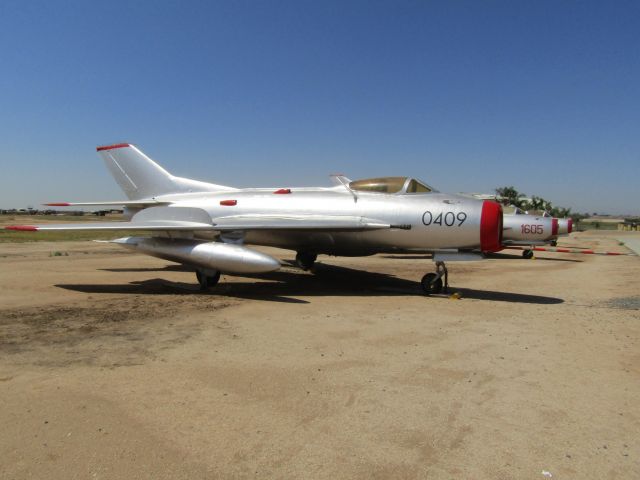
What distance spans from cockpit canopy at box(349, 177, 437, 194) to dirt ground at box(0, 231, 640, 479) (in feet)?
9.14

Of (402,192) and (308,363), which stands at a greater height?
(402,192)

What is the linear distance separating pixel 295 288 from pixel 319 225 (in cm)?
190

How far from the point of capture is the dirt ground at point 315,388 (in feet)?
10.3

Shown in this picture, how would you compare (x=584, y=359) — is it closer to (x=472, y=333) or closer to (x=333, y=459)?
(x=472, y=333)

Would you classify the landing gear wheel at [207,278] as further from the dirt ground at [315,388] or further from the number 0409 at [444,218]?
the number 0409 at [444,218]

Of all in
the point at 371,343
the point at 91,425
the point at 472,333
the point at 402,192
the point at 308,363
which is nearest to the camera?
the point at 91,425

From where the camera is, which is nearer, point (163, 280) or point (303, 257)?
point (163, 280)

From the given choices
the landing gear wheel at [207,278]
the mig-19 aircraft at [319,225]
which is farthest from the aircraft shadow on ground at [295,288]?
the mig-19 aircraft at [319,225]

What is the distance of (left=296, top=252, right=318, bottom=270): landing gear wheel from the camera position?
551 inches

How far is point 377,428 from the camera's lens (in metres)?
3.62

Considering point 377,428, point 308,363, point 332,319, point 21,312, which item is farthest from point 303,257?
point 377,428

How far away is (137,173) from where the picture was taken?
541 inches

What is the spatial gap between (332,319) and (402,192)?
4208 mm

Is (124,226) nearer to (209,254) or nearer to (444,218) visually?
(209,254)
